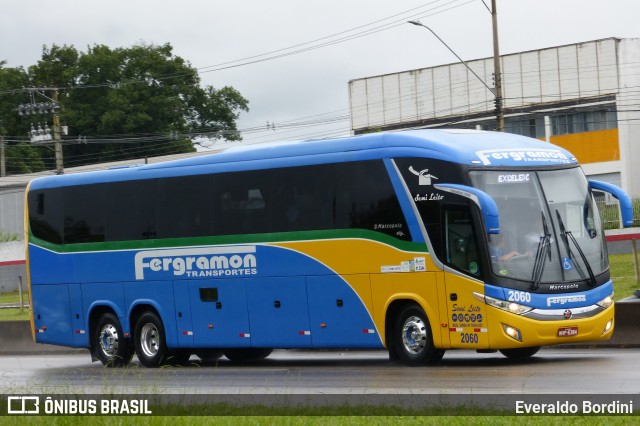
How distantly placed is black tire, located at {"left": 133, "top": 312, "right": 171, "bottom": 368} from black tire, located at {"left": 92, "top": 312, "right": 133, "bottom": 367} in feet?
1.37

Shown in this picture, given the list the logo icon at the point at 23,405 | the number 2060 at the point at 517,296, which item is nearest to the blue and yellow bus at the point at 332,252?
the number 2060 at the point at 517,296

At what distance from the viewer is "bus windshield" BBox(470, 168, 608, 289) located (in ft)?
62.2

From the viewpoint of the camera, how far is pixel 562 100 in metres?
69.2

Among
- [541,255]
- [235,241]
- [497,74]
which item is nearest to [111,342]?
[235,241]

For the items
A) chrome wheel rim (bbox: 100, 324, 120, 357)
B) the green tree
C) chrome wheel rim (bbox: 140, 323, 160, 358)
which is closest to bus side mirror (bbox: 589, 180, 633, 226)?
chrome wheel rim (bbox: 140, 323, 160, 358)

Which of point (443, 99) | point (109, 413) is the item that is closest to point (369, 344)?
point (109, 413)

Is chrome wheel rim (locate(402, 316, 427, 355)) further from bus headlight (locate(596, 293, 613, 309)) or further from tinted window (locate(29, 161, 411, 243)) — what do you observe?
bus headlight (locate(596, 293, 613, 309))

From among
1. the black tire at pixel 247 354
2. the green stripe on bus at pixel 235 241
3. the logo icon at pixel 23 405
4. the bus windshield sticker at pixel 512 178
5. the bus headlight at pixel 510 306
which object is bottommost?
the black tire at pixel 247 354

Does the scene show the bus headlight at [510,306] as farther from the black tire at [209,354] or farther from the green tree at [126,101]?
the green tree at [126,101]

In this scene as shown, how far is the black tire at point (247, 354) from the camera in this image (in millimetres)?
24844

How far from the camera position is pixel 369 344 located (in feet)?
67.7

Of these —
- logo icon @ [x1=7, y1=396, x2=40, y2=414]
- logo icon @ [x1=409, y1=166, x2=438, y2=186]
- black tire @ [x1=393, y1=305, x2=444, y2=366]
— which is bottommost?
black tire @ [x1=393, y1=305, x2=444, y2=366]

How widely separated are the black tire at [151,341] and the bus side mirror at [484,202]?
7353 mm

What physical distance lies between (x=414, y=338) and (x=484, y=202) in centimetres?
266
